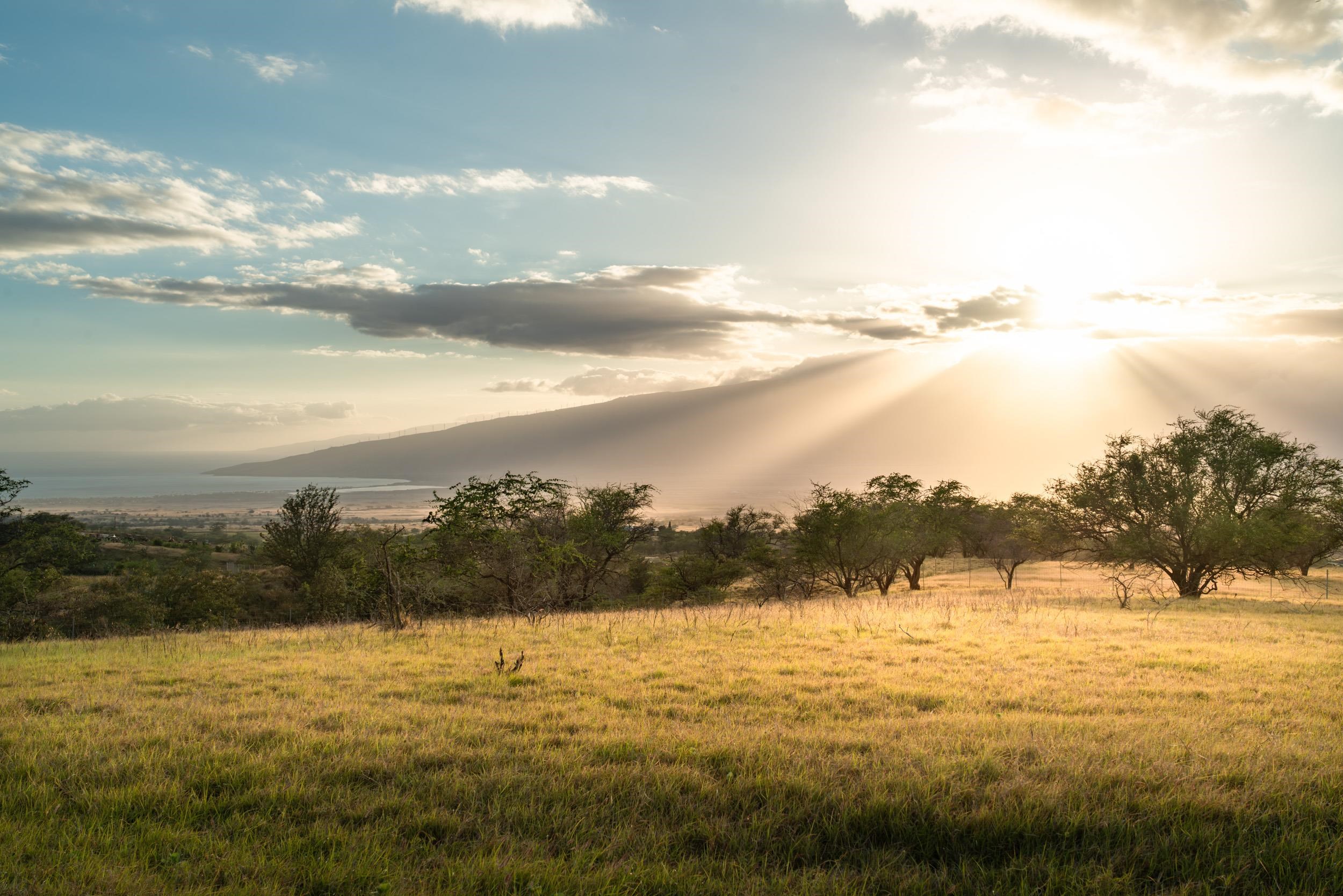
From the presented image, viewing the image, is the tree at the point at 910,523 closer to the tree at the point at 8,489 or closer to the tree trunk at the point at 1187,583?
the tree trunk at the point at 1187,583

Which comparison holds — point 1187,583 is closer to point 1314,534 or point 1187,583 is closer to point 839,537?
point 1314,534

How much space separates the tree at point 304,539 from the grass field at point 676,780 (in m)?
43.5

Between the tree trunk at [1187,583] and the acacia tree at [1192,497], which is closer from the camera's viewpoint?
the acacia tree at [1192,497]

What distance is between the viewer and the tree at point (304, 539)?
52031 millimetres

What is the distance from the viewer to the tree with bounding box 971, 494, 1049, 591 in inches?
1535

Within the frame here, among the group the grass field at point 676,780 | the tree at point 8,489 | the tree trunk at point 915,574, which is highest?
the tree at point 8,489

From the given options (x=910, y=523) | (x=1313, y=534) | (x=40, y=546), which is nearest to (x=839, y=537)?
(x=910, y=523)

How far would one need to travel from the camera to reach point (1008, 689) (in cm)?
983

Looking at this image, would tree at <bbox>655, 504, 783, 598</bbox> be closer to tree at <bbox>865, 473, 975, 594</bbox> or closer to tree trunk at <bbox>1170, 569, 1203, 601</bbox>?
tree at <bbox>865, 473, 975, 594</bbox>

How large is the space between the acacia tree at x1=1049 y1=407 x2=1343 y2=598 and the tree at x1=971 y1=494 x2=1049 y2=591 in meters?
1.86

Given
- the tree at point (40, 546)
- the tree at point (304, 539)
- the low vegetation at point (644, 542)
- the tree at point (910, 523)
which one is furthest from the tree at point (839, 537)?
the tree at point (40, 546)

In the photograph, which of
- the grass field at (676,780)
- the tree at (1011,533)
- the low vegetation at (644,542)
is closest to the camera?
the grass field at (676,780)

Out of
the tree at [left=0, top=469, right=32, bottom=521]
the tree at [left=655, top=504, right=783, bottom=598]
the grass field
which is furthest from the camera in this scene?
the tree at [left=655, top=504, right=783, bottom=598]

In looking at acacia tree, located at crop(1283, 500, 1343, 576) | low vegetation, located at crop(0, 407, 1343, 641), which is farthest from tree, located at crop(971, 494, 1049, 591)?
acacia tree, located at crop(1283, 500, 1343, 576)
